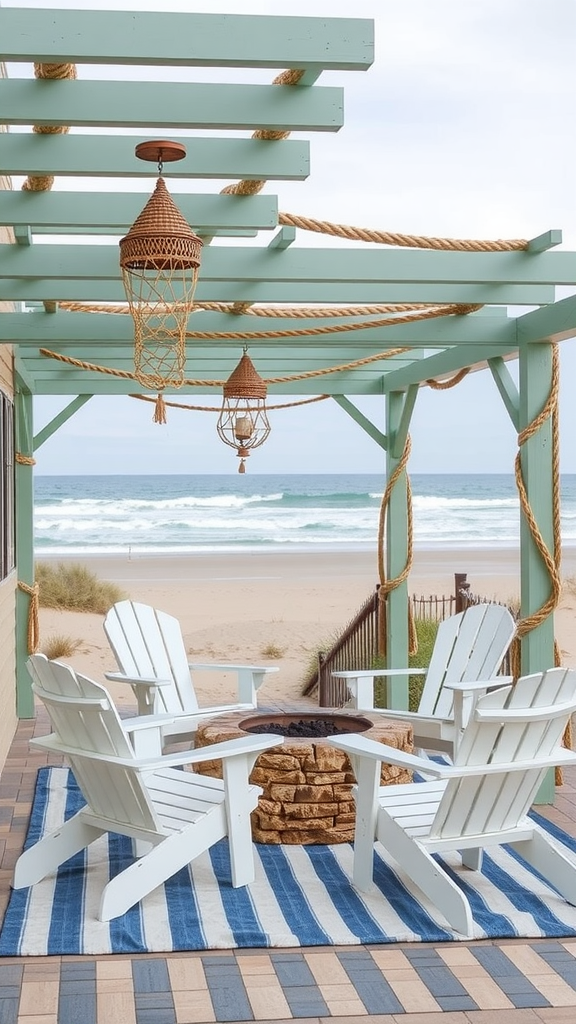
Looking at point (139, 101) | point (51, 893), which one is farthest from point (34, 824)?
point (139, 101)

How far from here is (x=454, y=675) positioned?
575cm

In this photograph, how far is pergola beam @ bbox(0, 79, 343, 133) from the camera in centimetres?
295

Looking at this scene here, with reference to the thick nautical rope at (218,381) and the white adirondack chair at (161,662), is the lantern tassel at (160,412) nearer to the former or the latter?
the thick nautical rope at (218,381)

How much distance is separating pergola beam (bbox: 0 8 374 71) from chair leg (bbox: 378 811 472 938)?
2402mm

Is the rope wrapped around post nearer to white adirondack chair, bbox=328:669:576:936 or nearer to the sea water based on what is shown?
white adirondack chair, bbox=328:669:576:936

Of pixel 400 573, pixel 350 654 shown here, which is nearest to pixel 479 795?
pixel 400 573

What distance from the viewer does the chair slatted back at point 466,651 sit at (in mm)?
5520

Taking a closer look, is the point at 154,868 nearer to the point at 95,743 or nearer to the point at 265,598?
the point at 95,743

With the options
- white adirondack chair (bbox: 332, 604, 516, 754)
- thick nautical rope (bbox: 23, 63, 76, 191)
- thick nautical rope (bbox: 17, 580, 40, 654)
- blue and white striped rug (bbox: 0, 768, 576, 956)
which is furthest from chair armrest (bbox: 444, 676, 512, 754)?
thick nautical rope (bbox: 17, 580, 40, 654)

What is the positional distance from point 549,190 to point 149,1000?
74.0 feet

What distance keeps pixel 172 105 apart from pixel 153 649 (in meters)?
3.50

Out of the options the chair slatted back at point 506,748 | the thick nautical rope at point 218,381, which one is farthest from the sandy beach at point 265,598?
the chair slatted back at point 506,748

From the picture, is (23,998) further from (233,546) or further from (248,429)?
(233,546)

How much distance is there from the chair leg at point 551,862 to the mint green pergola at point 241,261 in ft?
5.08
